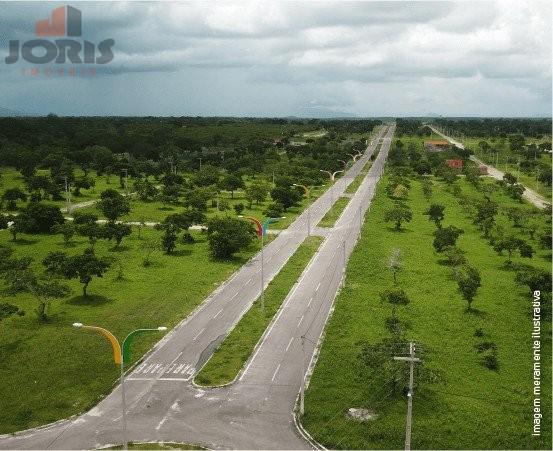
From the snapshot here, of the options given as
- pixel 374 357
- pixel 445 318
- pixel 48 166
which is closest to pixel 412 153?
pixel 48 166

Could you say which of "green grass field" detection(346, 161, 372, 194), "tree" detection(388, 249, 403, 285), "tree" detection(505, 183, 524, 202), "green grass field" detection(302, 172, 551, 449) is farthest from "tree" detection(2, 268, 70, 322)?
"tree" detection(505, 183, 524, 202)

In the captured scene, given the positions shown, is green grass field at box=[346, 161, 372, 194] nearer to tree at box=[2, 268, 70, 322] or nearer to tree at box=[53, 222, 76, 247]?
tree at box=[53, 222, 76, 247]

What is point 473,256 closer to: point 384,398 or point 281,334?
point 281,334

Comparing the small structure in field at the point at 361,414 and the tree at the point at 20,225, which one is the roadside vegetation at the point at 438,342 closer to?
the small structure in field at the point at 361,414

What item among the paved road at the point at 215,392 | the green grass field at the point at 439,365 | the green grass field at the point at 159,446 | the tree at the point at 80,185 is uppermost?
the tree at the point at 80,185

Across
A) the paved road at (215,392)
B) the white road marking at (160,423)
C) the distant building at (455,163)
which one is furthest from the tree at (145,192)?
the distant building at (455,163)
